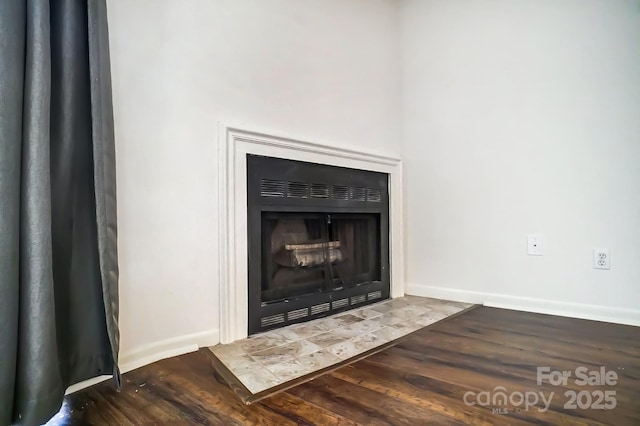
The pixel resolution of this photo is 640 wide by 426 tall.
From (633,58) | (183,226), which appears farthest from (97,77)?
(633,58)

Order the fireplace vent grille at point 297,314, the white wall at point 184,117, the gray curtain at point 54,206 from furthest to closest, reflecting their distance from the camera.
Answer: the fireplace vent grille at point 297,314 → the white wall at point 184,117 → the gray curtain at point 54,206

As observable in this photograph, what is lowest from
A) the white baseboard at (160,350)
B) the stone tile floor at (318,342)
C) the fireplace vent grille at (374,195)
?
the stone tile floor at (318,342)

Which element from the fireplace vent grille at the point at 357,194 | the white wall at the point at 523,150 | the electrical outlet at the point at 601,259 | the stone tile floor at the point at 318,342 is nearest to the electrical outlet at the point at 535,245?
the white wall at the point at 523,150

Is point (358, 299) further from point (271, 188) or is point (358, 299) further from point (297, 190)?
point (271, 188)

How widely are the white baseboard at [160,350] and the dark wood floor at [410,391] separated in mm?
35

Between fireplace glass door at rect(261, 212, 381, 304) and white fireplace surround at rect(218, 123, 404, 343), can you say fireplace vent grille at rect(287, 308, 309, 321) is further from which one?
white fireplace surround at rect(218, 123, 404, 343)

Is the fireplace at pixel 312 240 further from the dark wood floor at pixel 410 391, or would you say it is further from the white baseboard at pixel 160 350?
the dark wood floor at pixel 410 391

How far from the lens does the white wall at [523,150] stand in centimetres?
205

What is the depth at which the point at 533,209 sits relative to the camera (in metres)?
2.33

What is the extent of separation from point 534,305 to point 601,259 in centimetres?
48

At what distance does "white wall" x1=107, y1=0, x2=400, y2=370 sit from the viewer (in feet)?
5.03

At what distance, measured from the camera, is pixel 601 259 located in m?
2.09

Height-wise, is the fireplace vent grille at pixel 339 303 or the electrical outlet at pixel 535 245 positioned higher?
the electrical outlet at pixel 535 245

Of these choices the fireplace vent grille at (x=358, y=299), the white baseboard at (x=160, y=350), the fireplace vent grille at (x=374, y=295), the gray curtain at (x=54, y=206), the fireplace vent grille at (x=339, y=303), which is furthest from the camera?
the fireplace vent grille at (x=374, y=295)
